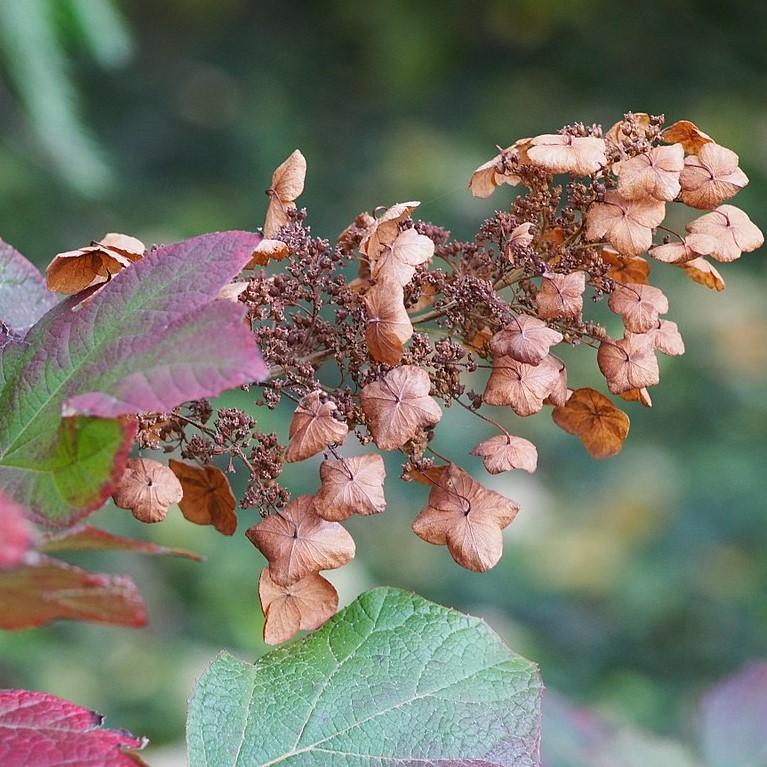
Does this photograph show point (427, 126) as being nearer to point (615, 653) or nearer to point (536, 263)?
point (615, 653)

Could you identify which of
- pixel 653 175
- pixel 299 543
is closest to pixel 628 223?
pixel 653 175

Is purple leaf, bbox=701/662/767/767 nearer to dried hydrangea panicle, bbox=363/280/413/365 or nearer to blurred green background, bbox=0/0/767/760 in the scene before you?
dried hydrangea panicle, bbox=363/280/413/365

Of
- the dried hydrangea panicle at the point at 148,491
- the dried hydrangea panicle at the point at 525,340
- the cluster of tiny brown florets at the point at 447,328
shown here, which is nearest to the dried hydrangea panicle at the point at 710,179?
the cluster of tiny brown florets at the point at 447,328

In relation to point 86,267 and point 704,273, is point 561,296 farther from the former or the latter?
point 86,267

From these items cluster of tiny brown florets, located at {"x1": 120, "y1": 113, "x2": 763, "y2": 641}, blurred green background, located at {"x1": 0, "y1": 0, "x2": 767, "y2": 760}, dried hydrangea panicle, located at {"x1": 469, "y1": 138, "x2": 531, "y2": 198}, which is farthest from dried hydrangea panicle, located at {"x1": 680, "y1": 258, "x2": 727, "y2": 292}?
blurred green background, located at {"x1": 0, "y1": 0, "x2": 767, "y2": 760}

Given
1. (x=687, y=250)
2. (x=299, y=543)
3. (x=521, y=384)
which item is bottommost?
(x=299, y=543)

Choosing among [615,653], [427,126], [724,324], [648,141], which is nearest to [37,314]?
[648,141]

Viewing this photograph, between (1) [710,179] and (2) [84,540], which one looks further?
(1) [710,179]

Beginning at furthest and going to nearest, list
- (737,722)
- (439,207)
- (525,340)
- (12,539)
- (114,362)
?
1. (439,207)
2. (737,722)
3. (525,340)
4. (114,362)
5. (12,539)
